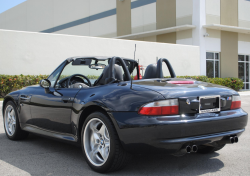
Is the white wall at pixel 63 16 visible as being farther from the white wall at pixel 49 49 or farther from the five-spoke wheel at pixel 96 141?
the five-spoke wheel at pixel 96 141

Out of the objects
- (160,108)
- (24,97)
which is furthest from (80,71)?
(160,108)

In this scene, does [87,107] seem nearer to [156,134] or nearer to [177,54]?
[156,134]

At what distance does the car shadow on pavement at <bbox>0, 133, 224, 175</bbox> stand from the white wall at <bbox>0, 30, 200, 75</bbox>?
1179cm

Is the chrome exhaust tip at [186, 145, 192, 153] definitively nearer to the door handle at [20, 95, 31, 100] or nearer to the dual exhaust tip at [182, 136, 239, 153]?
the dual exhaust tip at [182, 136, 239, 153]

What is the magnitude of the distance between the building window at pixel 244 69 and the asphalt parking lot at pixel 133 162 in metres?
20.6

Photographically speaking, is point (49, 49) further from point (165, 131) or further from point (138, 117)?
point (165, 131)

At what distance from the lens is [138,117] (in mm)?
3094

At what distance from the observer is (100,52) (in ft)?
58.9

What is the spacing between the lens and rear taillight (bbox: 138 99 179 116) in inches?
121

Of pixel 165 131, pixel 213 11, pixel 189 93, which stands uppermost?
pixel 213 11

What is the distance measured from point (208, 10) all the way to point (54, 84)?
1910 centimetres

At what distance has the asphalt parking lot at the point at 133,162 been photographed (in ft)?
11.4

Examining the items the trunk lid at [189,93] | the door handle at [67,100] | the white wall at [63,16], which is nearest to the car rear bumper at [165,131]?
the trunk lid at [189,93]

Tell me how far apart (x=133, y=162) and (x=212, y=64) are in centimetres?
1979
